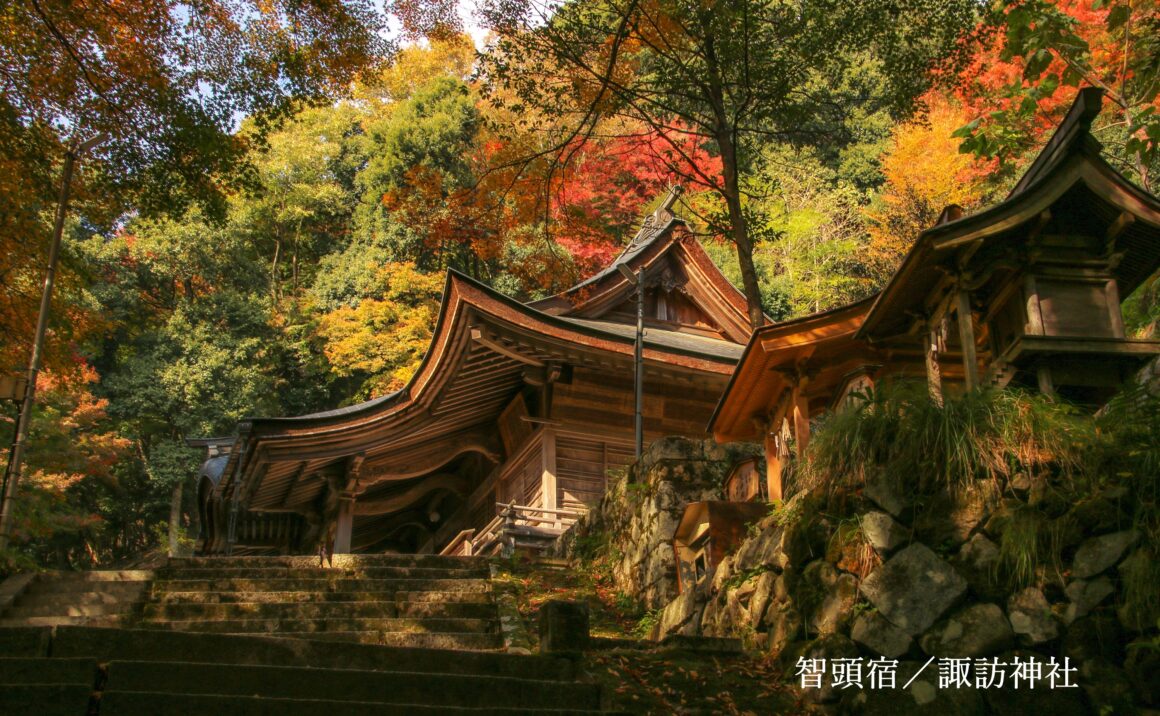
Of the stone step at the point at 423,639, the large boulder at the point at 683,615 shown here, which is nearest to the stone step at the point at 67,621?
Result: the stone step at the point at 423,639

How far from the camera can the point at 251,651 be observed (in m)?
5.96

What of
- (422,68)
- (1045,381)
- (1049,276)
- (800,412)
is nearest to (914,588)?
(1045,381)

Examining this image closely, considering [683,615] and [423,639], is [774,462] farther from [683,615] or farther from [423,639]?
[423,639]

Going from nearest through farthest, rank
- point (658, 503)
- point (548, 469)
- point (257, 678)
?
point (257, 678) → point (658, 503) → point (548, 469)

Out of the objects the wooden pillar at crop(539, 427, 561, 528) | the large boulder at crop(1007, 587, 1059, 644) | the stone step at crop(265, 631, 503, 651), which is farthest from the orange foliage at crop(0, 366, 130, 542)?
the large boulder at crop(1007, 587, 1059, 644)

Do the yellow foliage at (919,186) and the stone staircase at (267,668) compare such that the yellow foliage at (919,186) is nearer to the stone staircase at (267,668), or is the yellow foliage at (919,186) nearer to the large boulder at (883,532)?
the large boulder at (883,532)

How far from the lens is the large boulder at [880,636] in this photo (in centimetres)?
638

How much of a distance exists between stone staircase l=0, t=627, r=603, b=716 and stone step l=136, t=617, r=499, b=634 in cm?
245

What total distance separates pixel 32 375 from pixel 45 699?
21.6 feet

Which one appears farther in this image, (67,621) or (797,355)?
(797,355)

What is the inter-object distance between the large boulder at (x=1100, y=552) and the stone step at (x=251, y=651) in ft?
11.7

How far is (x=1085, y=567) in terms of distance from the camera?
6188mm

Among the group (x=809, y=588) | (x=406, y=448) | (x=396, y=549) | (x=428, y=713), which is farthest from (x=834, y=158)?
(x=428, y=713)

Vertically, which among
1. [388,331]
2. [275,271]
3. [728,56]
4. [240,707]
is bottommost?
[240,707]
